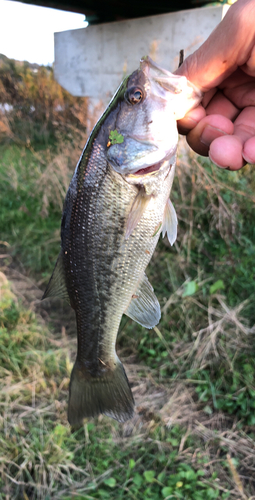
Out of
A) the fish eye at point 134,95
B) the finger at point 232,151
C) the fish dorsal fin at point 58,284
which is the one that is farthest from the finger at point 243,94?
the fish dorsal fin at point 58,284

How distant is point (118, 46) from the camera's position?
8250mm

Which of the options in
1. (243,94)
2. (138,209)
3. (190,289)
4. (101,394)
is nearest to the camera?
(138,209)

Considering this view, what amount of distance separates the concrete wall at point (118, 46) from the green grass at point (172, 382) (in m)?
3.39

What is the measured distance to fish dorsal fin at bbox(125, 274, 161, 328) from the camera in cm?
153

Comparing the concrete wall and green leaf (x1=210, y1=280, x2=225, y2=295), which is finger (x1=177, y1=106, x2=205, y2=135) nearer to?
green leaf (x1=210, y1=280, x2=225, y2=295)

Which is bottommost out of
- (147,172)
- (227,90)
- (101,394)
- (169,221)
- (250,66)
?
(101,394)

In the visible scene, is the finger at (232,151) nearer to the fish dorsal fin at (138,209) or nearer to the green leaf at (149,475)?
the fish dorsal fin at (138,209)

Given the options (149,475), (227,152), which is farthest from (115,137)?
(149,475)

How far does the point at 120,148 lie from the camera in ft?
4.34

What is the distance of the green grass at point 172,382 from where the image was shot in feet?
7.30

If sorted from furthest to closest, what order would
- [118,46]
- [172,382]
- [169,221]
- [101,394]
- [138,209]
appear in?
[118,46] → [172,382] → [101,394] → [169,221] → [138,209]

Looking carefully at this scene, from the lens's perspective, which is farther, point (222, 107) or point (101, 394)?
point (222, 107)

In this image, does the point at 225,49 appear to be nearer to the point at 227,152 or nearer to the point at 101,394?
the point at 227,152

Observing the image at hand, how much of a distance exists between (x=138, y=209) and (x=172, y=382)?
6.58 feet
